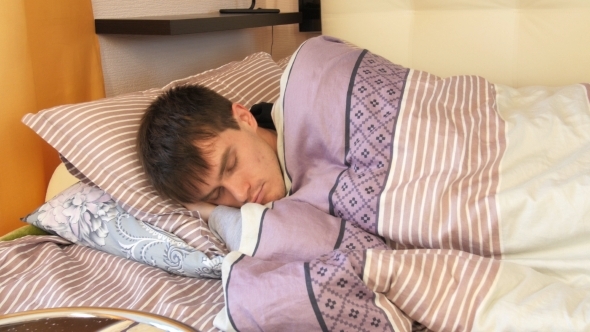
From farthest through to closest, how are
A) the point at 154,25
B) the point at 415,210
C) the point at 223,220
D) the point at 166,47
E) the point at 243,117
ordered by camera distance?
1. the point at 166,47
2. the point at 154,25
3. the point at 243,117
4. the point at 223,220
5. the point at 415,210

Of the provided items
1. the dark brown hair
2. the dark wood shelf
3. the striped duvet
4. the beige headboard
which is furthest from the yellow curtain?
the beige headboard

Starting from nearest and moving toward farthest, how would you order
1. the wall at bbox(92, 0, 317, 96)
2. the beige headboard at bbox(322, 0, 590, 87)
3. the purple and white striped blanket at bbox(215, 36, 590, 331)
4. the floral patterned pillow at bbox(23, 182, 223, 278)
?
the purple and white striped blanket at bbox(215, 36, 590, 331), the floral patterned pillow at bbox(23, 182, 223, 278), the beige headboard at bbox(322, 0, 590, 87), the wall at bbox(92, 0, 317, 96)

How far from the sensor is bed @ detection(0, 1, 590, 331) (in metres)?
0.65

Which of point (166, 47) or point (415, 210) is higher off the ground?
point (166, 47)

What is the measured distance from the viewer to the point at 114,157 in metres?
0.97

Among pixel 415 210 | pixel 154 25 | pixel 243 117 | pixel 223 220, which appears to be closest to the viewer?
pixel 415 210

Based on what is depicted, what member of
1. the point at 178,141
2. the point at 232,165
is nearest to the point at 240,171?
the point at 232,165

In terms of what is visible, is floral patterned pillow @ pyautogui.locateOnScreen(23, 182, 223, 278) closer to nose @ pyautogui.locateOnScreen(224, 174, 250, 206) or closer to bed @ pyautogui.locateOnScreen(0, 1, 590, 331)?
bed @ pyautogui.locateOnScreen(0, 1, 590, 331)

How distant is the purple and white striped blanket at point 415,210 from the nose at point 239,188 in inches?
3.4

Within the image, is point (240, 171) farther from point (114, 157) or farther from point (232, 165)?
point (114, 157)

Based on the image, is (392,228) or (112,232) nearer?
(392,228)

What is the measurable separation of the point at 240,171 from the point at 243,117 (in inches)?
6.4

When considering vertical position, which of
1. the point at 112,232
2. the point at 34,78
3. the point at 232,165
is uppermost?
the point at 34,78

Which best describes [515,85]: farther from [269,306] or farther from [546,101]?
[269,306]
